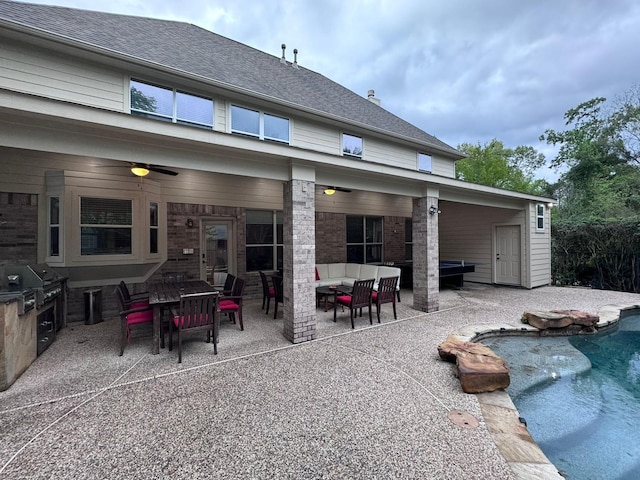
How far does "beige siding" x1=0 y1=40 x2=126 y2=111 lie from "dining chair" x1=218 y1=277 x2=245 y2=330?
14.0ft

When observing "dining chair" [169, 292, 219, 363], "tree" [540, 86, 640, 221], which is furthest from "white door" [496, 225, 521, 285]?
"dining chair" [169, 292, 219, 363]

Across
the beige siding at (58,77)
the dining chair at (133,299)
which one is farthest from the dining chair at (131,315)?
the beige siding at (58,77)

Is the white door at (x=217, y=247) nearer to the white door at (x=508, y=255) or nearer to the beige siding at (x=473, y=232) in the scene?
the beige siding at (x=473, y=232)

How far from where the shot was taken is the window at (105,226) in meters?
5.60

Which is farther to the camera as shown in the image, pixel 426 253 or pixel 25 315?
pixel 426 253

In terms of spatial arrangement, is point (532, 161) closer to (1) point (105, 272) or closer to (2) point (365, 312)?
(2) point (365, 312)

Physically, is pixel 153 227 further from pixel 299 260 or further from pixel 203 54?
pixel 203 54

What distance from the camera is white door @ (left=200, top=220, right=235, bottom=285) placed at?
7.50 m

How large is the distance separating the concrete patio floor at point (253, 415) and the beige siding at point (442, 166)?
25.6 ft

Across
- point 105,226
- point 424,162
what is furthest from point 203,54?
point 424,162

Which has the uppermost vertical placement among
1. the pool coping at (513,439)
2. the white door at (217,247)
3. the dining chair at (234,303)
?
the white door at (217,247)

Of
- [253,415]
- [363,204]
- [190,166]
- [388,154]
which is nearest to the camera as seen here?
[253,415]

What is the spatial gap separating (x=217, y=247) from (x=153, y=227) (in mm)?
1694

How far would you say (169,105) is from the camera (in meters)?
6.06
